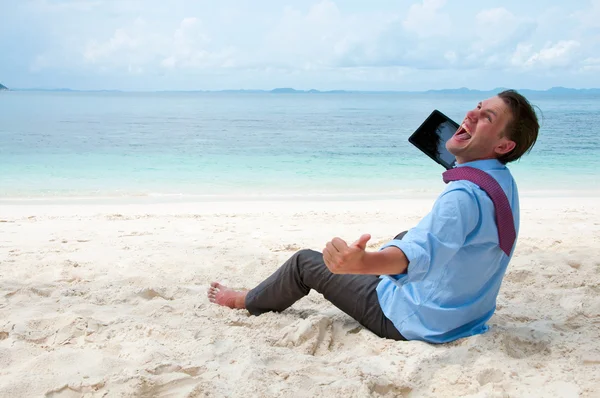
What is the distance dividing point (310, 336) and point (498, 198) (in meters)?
1.09

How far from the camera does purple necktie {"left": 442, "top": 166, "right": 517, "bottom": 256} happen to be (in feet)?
7.36

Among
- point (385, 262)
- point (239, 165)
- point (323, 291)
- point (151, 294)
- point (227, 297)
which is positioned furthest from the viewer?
point (239, 165)

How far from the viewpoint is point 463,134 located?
235 centimetres

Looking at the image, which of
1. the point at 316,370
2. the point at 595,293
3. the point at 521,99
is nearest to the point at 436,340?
the point at 316,370

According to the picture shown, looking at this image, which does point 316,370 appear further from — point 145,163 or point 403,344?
point 145,163

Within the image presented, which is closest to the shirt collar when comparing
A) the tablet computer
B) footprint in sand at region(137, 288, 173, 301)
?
the tablet computer

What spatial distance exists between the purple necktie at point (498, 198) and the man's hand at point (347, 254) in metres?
0.64

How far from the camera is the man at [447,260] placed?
6.57ft

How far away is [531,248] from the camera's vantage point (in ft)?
15.5

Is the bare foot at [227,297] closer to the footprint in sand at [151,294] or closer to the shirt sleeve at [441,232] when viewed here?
the footprint in sand at [151,294]

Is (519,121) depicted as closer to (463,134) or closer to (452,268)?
(463,134)

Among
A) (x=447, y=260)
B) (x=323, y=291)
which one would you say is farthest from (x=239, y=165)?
(x=447, y=260)

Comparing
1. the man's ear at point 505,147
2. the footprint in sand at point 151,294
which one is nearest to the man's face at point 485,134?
the man's ear at point 505,147

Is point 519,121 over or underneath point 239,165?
over
